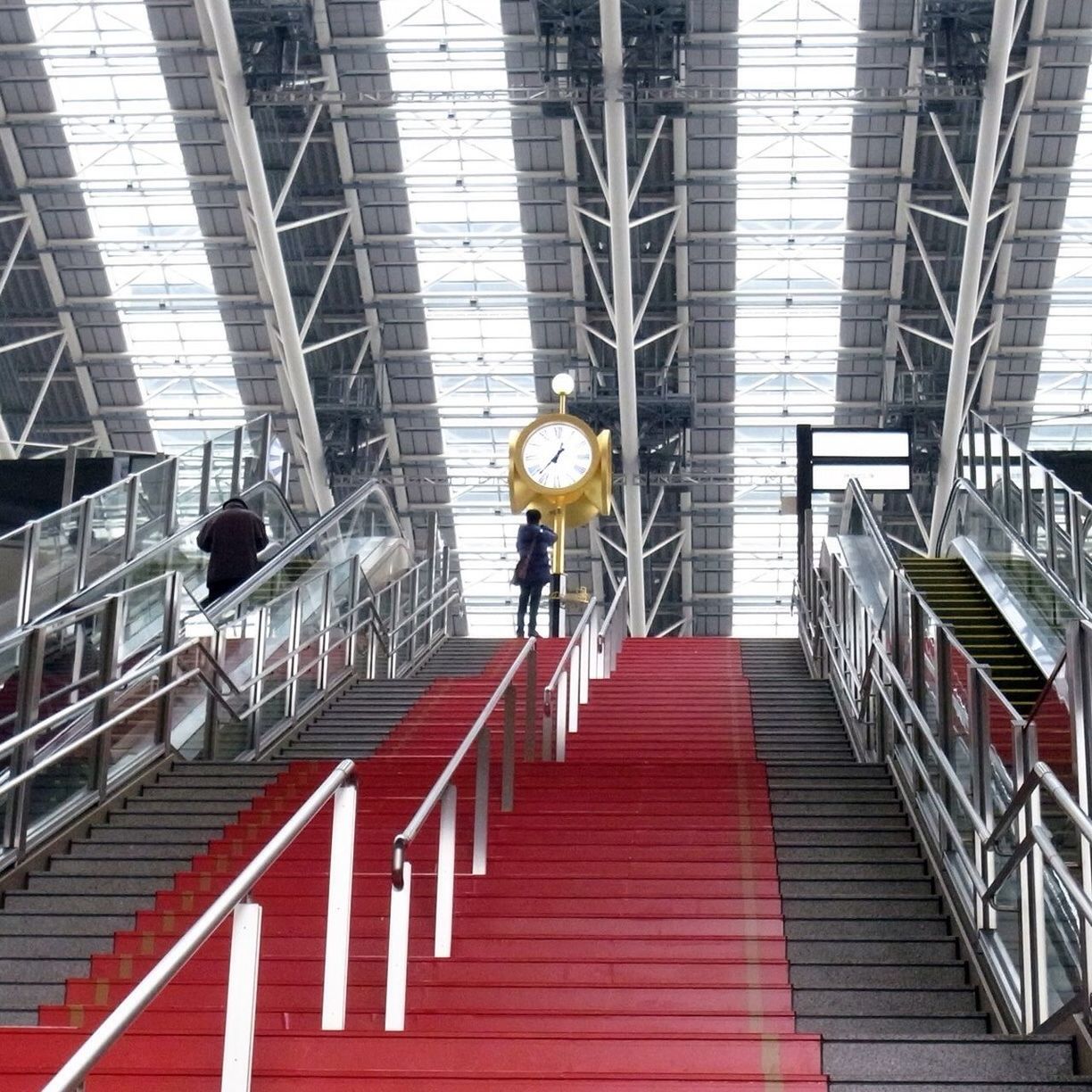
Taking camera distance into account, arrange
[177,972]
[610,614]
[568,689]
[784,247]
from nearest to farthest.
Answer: [177,972]
[568,689]
[610,614]
[784,247]

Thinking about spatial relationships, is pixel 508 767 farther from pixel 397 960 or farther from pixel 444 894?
pixel 397 960

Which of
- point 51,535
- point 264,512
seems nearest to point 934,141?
point 264,512

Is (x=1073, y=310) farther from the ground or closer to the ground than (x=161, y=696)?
closer to the ground

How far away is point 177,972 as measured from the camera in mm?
3771

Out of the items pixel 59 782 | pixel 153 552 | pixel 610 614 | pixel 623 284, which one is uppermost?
pixel 59 782

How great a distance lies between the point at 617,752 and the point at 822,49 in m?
16.0

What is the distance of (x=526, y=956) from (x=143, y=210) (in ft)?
74.0

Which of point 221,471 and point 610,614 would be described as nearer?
point 610,614

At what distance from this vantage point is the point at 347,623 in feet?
45.9

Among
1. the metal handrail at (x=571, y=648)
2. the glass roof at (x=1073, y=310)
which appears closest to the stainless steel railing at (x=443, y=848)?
the metal handrail at (x=571, y=648)

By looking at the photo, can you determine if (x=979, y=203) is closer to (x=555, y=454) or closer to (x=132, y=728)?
(x=555, y=454)

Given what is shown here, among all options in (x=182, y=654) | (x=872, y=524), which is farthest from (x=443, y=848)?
(x=872, y=524)

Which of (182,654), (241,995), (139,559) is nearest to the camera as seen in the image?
(241,995)

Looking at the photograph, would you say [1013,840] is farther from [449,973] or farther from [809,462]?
[809,462]
